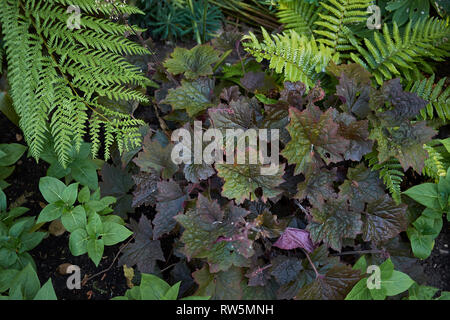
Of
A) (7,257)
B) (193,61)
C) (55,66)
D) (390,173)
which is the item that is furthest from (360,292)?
(55,66)

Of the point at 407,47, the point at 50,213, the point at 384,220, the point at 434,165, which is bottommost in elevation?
the point at 50,213

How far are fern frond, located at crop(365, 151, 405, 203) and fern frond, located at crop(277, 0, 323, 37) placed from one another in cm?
95

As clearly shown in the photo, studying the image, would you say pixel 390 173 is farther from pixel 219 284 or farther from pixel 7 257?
pixel 7 257

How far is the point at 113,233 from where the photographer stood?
5.83ft

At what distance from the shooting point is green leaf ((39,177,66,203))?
5.97 feet

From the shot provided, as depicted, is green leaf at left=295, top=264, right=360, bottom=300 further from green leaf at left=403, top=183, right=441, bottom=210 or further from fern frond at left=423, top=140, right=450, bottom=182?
fern frond at left=423, top=140, right=450, bottom=182

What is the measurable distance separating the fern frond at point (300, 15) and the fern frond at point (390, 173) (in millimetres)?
953

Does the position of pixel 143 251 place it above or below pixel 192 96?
below

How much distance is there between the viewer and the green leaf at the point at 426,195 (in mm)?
1884

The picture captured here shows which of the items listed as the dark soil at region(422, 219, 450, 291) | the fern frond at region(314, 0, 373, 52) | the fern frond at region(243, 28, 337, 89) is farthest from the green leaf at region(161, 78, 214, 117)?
the dark soil at region(422, 219, 450, 291)

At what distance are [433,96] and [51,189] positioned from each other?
2063 millimetres

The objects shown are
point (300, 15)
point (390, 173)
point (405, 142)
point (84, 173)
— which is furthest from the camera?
point (300, 15)
